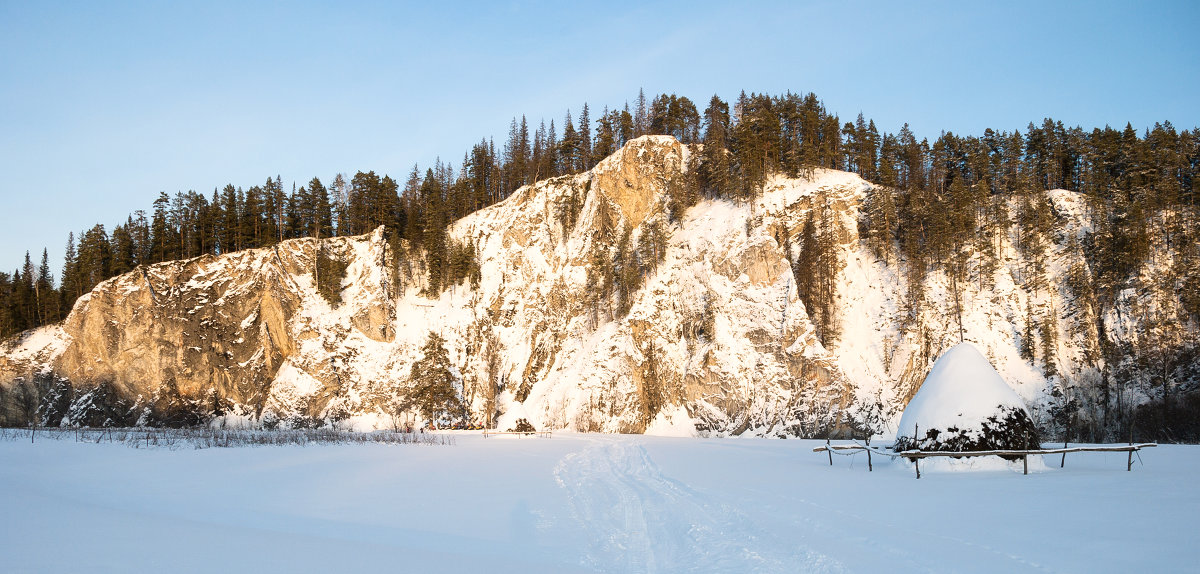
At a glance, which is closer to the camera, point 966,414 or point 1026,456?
point 1026,456

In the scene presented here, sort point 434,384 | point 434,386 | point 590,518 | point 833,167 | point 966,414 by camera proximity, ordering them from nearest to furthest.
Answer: point 590,518 → point 966,414 → point 434,386 → point 434,384 → point 833,167

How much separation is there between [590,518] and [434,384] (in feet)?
156

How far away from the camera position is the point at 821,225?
58.2m

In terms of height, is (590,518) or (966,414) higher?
(966,414)

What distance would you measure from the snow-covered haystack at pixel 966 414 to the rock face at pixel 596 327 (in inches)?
957

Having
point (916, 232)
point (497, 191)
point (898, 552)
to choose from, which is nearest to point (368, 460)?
point (898, 552)

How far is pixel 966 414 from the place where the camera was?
870 inches

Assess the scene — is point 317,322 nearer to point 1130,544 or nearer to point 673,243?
point 673,243

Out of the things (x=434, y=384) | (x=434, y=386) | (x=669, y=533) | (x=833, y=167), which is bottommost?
(x=669, y=533)

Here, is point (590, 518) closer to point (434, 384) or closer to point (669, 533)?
point (669, 533)

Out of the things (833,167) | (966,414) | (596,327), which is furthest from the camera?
(833,167)

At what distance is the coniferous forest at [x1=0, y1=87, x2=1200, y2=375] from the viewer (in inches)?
2133

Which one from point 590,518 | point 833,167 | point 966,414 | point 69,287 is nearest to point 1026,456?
point 966,414

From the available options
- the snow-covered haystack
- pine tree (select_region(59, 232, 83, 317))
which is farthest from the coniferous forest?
the snow-covered haystack
